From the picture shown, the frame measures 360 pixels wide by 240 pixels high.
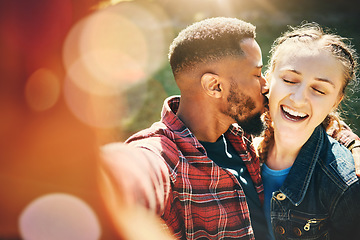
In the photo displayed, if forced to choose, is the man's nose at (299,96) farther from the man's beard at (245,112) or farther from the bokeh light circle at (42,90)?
the bokeh light circle at (42,90)

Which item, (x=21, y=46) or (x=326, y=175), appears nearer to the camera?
(x=21, y=46)

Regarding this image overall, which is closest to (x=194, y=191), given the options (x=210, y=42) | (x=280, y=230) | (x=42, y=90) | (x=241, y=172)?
(x=241, y=172)

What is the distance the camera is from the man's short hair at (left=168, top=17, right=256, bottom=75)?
2240 mm

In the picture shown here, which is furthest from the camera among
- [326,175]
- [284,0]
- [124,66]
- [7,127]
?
[284,0]

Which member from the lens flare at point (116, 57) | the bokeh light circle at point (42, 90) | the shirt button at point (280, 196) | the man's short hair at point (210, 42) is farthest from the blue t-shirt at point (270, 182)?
the bokeh light circle at point (42, 90)

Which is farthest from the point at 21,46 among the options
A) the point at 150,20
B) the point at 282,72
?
the point at 150,20

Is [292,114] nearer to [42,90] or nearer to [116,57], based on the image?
[42,90]

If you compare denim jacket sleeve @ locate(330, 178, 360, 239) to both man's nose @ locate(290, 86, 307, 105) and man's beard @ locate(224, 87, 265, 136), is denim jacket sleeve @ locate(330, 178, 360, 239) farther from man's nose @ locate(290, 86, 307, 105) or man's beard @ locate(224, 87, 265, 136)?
man's beard @ locate(224, 87, 265, 136)

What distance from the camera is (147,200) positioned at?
1.16m

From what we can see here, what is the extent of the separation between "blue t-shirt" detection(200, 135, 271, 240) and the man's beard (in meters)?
0.21

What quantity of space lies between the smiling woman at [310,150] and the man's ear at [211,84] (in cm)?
38

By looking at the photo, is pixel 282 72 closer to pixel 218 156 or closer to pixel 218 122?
pixel 218 122

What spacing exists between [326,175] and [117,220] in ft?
5.03

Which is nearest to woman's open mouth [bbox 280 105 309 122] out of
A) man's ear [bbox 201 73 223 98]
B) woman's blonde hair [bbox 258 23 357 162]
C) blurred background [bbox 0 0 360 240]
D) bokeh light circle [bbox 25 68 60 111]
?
woman's blonde hair [bbox 258 23 357 162]
